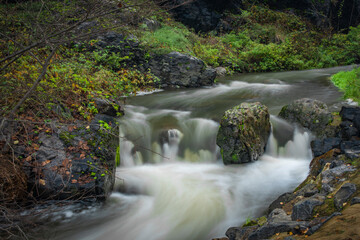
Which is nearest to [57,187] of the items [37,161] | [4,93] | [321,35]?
[37,161]

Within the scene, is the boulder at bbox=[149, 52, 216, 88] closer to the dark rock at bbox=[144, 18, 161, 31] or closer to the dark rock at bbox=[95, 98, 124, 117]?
the dark rock at bbox=[144, 18, 161, 31]

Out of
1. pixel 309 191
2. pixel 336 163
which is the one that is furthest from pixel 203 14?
pixel 309 191

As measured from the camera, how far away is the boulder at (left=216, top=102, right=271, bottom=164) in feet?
19.5

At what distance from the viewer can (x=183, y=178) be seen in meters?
5.70

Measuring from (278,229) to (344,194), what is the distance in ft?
2.81

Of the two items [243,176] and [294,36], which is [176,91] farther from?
[294,36]

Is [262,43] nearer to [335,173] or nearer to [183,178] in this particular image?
[183,178]

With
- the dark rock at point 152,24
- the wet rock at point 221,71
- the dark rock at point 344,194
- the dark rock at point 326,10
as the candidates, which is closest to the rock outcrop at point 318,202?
the dark rock at point 344,194

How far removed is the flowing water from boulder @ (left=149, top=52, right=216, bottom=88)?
2.63m

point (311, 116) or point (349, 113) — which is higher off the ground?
point (349, 113)

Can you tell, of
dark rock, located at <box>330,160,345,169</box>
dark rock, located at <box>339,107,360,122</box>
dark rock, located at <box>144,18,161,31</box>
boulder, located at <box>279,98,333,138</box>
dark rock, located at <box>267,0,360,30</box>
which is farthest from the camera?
dark rock, located at <box>267,0,360,30</box>

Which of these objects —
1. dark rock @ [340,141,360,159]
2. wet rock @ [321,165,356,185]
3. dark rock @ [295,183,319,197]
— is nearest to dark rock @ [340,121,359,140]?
dark rock @ [340,141,360,159]

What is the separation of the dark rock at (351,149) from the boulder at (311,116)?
1.50 metres

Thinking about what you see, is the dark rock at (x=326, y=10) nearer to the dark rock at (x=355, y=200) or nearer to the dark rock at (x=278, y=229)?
the dark rock at (x=355, y=200)
